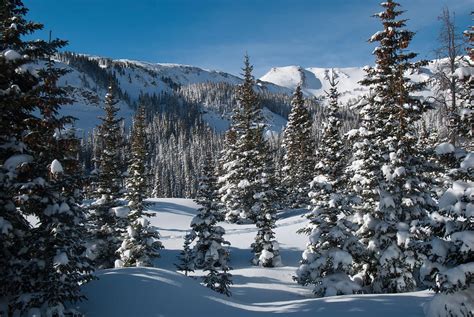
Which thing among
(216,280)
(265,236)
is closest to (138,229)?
(216,280)

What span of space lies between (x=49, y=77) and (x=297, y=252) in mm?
25111

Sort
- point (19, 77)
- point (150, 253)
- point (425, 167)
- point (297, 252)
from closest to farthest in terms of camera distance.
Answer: point (19, 77) < point (425, 167) < point (150, 253) < point (297, 252)

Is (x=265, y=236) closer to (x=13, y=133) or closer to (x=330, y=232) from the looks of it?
(x=330, y=232)


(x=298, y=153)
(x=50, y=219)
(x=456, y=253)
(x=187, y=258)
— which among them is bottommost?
(x=187, y=258)

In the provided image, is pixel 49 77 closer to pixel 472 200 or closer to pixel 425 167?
pixel 472 200

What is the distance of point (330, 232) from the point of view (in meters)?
19.5

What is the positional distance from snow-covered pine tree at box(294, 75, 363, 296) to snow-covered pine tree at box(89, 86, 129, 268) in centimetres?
1222

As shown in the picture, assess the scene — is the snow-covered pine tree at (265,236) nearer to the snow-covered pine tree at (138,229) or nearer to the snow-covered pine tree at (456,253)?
the snow-covered pine tree at (138,229)

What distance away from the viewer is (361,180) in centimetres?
1975

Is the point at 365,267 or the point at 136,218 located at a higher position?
the point at 136,218

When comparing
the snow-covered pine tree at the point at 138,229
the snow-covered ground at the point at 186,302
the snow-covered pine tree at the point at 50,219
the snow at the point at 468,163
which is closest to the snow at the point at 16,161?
the snow-covered pine tree at the point at 50,219

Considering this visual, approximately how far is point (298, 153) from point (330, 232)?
2940cm

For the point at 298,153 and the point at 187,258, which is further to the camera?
the point at 298,153

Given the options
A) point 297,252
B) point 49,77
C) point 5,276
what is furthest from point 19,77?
point 297,252
